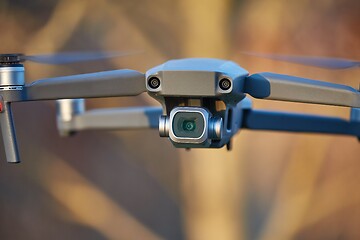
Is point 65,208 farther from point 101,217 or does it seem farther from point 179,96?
point 179,96

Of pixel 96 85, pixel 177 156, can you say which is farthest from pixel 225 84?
pixel 177 156

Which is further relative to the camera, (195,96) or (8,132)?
(8,132)

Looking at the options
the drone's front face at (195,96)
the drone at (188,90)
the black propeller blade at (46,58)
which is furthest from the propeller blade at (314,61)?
the black propeller blade at (46,58)

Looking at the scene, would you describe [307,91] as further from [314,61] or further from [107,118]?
[107,118]

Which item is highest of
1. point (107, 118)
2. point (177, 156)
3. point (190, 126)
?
point (190, 126)

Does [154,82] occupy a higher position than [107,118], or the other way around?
[154,82]

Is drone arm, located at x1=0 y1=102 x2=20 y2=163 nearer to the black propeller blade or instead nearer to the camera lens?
the black propeller blade

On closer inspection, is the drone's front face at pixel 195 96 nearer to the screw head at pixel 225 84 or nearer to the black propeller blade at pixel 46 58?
the screw head at pixel 225 84
